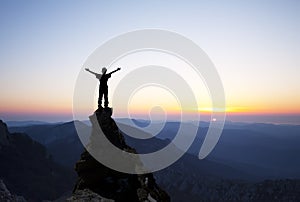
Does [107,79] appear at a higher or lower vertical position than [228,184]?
higher

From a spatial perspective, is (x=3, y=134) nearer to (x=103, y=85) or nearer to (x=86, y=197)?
(x=103, y=85)

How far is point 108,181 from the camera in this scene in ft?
55.2

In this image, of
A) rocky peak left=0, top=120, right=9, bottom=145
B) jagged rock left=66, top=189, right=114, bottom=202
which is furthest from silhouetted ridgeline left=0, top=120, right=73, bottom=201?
jagged rock left=66, top=189, right=114, bottom=202

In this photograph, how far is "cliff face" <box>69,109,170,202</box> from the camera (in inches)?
622

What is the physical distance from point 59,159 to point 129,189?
577 ft

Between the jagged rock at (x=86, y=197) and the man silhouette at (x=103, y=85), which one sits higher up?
the man silhouette at (x=103, y=85)

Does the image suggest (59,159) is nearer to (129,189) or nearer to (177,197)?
(177,197)

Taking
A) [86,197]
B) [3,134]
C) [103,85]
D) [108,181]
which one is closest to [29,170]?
[3,134]

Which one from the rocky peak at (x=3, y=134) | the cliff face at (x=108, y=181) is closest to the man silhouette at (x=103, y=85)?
the cliff face at (x=108, y=181)

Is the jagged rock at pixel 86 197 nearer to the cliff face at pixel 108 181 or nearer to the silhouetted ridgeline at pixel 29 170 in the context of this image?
the cliff face at pixel 108 181

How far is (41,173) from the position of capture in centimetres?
12419

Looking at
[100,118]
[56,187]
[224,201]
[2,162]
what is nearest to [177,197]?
[224,201]

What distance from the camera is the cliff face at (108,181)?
51.8 ft

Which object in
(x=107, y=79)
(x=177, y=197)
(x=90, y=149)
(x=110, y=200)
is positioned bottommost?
(x=177, y=197)
